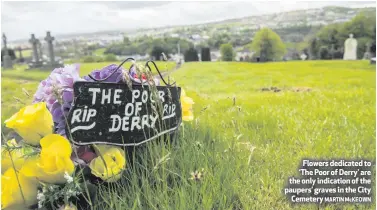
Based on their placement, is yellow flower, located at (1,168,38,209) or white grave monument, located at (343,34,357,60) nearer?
yellow flower, located at (1,168,38,209)

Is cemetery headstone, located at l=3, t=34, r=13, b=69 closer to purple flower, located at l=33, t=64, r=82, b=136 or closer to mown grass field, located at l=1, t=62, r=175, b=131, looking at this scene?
mown grass field, located at l=1, t=62, r=175, b=131

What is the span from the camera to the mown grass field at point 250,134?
2.46 ft

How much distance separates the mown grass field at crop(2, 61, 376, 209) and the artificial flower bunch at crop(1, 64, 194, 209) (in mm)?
58

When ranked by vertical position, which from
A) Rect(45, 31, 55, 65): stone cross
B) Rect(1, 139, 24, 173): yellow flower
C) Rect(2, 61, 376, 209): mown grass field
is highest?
Rect(45, 31, 55, 65): stone cross

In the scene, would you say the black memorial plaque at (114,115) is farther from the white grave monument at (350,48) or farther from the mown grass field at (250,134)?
the white grave monument at (350,48)

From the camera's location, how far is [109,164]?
737mm

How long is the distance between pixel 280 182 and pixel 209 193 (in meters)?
0.21

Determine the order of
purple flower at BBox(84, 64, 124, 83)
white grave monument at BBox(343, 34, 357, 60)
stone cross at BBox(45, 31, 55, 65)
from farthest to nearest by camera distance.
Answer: white grave monument at BBox(343, 34, 357, 60)
stone cross at BBox(45, 31, 55, 65)
purple flower at BBox(84, 64, 124, 83)

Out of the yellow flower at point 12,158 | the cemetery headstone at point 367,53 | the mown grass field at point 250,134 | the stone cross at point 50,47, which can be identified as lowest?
the mown grass field at point 250,134

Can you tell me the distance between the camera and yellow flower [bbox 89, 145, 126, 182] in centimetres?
73

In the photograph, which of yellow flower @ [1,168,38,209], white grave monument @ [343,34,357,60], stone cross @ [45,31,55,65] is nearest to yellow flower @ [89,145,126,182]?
yellow flower @ [1,168,38,209]

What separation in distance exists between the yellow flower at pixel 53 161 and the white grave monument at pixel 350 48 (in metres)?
1.19

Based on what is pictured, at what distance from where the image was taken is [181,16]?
44.9 inches

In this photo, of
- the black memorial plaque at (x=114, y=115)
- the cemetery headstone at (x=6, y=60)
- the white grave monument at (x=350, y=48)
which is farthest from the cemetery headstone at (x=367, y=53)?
the cemetery headstone at (x=6, y=60)
